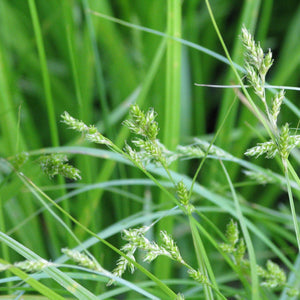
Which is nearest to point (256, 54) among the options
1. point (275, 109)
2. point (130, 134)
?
point (275, 109)

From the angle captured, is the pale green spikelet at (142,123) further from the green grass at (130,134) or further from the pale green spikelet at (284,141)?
the green grass at (130,134)

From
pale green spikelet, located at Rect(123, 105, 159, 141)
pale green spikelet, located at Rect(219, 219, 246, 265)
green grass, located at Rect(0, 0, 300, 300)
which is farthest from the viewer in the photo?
green grass, located at Rect(0, 0, 300, 300)

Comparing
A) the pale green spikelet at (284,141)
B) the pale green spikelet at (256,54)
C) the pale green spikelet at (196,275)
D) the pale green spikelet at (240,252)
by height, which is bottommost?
the pale green spikelet at (196,275)

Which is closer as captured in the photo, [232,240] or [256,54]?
[256,54]

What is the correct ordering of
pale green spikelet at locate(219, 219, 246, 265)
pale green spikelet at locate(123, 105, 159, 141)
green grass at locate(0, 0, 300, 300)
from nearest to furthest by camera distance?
1. pale green spikelet at locate(123, 105, 159, 141)
2. pale green spikelet at locate(219, 219, 246, 265)
3. green grass at locate(0, 0, 300, 300)

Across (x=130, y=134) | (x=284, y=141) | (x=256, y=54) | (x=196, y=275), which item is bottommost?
(x=196, y=275)

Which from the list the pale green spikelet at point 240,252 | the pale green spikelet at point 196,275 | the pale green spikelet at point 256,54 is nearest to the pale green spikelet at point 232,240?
the pale green spikelet at point 240,252

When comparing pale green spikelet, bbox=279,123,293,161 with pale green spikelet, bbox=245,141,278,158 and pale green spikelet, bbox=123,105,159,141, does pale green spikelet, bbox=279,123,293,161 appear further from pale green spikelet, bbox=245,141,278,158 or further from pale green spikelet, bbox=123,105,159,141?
pale green spikelet, bbox=123,105,159,141

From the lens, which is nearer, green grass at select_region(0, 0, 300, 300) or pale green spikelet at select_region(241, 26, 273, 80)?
pale green spikelet at select_region(241, 26, 273, 80)

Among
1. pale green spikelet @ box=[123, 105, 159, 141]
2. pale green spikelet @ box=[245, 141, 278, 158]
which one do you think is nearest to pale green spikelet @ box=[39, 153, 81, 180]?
pale green spikelet @ box=[123, 105, 159, 141]

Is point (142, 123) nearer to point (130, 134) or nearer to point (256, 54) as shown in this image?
point (256, 54)
